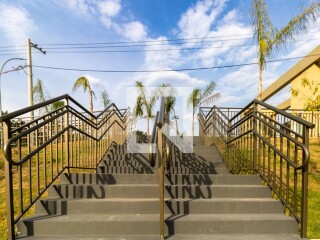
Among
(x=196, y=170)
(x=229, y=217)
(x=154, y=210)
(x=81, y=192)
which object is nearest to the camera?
(x=229, y=217)

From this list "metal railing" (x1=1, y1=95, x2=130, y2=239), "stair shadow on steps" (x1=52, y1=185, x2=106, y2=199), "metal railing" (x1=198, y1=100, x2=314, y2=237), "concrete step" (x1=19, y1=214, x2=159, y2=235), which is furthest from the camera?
"stair shadow on steps" (x1=52, y1=185, x2=106, y2=199)

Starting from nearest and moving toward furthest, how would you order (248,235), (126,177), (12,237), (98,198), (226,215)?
(12,237)
(248,235)
(226,215)
(98,198)
(126,177)

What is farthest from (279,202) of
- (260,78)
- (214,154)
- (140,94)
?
(140,94)

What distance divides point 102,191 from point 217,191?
5.22 feet

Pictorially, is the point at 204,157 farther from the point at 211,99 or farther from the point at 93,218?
the point at 211,99

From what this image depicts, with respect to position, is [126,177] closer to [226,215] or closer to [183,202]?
[183,202]

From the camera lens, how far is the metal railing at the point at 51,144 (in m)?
2.41

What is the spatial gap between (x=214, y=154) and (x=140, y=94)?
9.36 metres

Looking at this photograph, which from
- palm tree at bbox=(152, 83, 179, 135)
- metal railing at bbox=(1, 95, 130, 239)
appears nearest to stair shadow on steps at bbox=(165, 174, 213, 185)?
metal railing at bbox=(1, 95, 130, 239)

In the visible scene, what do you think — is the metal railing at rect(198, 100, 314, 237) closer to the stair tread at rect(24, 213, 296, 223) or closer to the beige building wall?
the stair tread at rect(24, 213, 296, 223)

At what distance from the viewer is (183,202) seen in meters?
2.94

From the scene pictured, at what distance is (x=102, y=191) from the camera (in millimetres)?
3154

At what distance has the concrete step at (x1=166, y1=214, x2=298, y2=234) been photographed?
8.73 feet

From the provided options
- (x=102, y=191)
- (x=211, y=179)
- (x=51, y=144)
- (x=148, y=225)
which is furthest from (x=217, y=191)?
(x=51, y=144)
